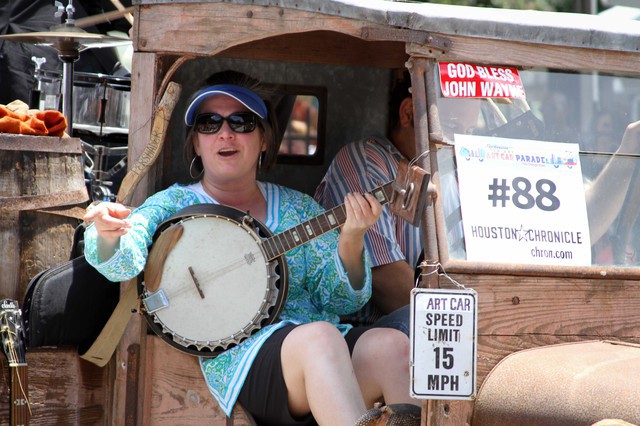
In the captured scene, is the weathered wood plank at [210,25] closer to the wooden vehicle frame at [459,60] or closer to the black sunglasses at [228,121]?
the wooden vehicle frame at [459,60]

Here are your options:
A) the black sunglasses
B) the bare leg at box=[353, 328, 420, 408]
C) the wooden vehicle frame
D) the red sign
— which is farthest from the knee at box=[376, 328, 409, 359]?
the black sunglasses

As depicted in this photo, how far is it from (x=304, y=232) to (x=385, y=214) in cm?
61

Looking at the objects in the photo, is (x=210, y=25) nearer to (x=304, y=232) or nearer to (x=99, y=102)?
(x=304, y=232)

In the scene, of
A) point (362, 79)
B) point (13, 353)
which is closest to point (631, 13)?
point (362, 79)

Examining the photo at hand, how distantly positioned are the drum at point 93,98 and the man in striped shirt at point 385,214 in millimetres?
3300

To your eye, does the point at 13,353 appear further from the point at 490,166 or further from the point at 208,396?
the point at 490,166

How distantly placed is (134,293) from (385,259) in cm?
101

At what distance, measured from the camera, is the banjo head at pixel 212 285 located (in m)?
3.29

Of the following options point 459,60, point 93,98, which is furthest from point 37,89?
point 459,60

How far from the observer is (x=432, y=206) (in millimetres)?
2705

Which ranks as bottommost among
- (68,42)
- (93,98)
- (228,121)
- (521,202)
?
(521,202)

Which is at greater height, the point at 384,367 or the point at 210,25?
the point at 210,25

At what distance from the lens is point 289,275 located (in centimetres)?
349

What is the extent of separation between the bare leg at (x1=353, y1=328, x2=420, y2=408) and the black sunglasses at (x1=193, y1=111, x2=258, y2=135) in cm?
96
